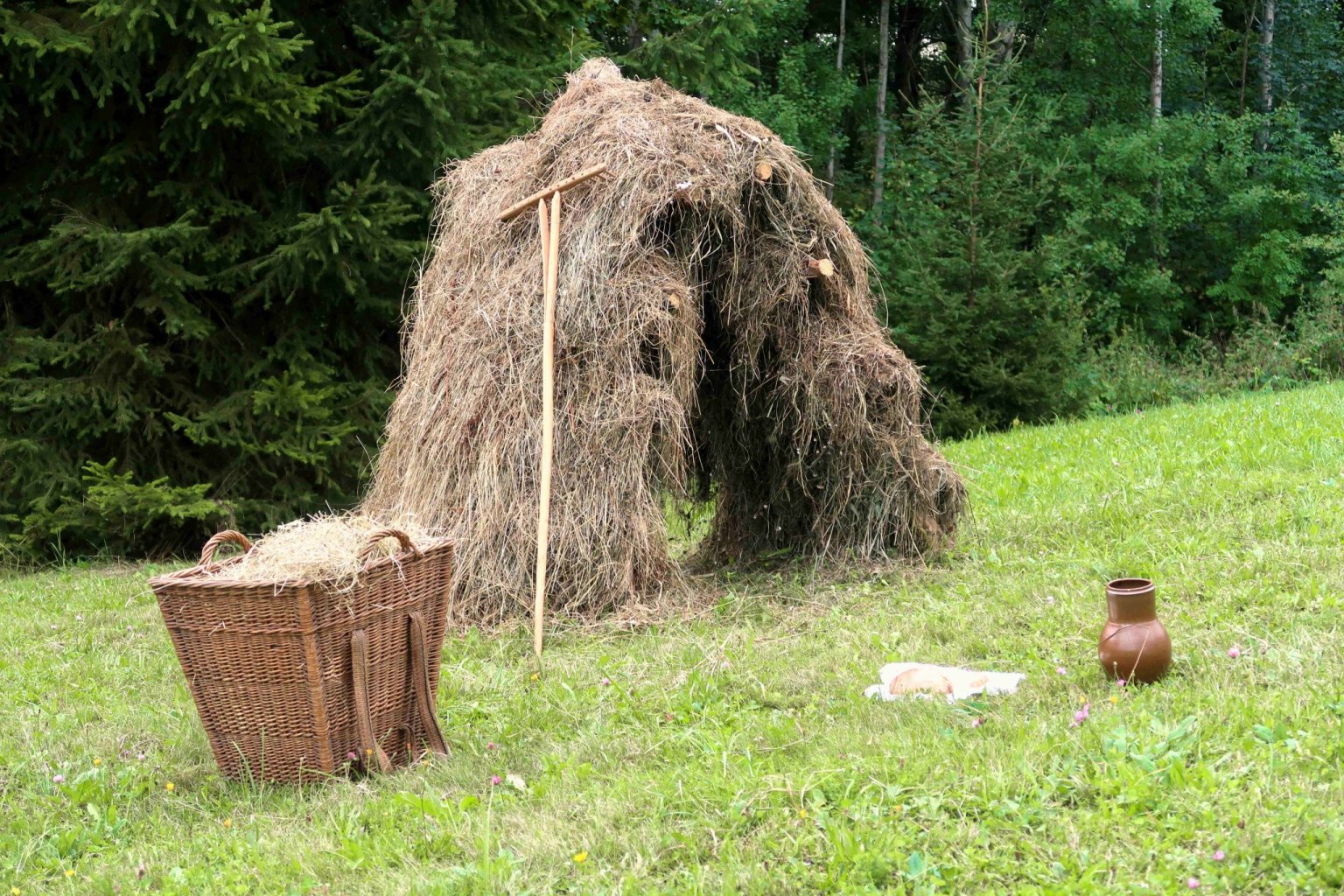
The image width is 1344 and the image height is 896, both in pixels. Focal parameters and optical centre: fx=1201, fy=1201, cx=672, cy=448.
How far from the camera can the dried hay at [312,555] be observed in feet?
12.4

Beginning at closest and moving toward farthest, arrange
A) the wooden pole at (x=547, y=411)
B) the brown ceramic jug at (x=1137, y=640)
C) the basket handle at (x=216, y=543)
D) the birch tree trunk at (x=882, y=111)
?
the brown ceramic jug at (x=1137, y=640) < the basket handle at (x=216, y=543) < the wooden pole at (x=547, y=411) < the birch tree trunk at (x=882, y=111)

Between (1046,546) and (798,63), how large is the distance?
14633 mm

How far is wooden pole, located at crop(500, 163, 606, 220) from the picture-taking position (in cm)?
577

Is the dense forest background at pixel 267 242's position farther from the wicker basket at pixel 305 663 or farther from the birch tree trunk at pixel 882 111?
the birch tree trunk at pixel 882 111

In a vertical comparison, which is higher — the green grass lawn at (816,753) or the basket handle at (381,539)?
the basket handle at (381,539)

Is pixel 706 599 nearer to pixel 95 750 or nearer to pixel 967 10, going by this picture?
pixel 95 750

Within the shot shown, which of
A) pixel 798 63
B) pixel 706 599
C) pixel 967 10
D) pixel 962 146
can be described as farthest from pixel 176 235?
pixel 967 10

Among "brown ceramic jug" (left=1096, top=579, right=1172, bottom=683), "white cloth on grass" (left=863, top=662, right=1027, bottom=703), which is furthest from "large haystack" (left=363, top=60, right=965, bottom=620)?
"brown ceramic jug" (left=1096, top=579, right=1172, bottom=683)

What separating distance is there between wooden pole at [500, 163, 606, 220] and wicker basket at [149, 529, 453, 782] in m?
2.31

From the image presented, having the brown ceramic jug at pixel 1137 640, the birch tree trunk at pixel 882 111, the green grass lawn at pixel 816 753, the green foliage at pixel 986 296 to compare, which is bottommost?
the green grass lawn at pixel 816 753

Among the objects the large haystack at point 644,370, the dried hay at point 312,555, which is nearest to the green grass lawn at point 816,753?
the large haystack at point 644,370

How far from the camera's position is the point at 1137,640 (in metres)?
3.73

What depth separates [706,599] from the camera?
6.05m

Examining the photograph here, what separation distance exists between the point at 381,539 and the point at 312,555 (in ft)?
0.78
